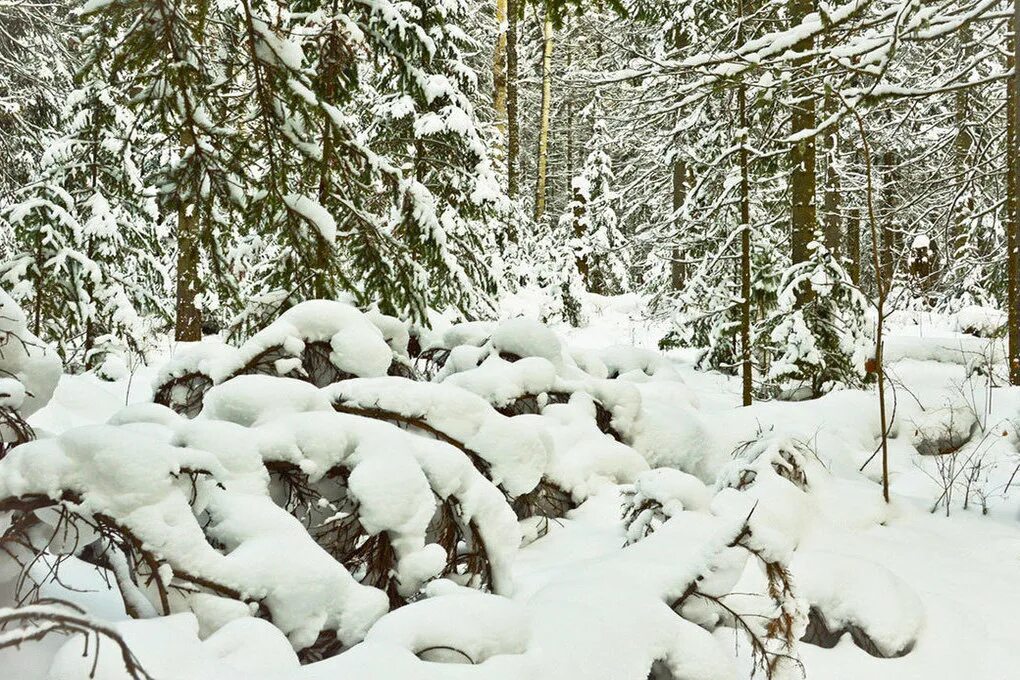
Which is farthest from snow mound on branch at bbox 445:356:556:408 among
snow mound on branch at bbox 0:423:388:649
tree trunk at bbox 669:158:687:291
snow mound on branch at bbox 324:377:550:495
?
tree trunk at bbox 669:158:687:291

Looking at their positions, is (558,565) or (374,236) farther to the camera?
(374,236)

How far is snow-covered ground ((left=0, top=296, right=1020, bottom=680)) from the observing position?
178cm

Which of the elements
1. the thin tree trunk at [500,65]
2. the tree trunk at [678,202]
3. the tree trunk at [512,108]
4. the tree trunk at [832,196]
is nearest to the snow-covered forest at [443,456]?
the tree trunk at [832,196]

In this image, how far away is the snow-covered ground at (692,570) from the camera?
178 cm

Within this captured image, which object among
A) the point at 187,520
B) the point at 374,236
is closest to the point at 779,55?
the point at 374,236

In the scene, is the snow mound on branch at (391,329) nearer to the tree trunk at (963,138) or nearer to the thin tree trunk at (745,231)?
the tree trunk at (963,138)

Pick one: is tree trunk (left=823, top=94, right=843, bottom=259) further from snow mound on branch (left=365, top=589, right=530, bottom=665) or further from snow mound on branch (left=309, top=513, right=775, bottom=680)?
snow mound on branch (left=365, top=589, right=530, bottom=665)

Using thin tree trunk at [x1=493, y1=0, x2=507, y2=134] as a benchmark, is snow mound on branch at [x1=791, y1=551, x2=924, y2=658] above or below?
below

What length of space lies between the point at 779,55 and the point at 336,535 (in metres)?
4.07

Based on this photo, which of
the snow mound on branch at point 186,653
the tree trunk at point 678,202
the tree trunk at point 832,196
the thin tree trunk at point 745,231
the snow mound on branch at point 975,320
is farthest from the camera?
the tree trunk at point 678,202

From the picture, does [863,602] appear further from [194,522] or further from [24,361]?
[24,361]

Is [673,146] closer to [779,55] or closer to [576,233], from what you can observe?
[779,55]

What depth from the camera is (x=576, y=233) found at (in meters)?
19.9

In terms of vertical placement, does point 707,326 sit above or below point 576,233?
below
